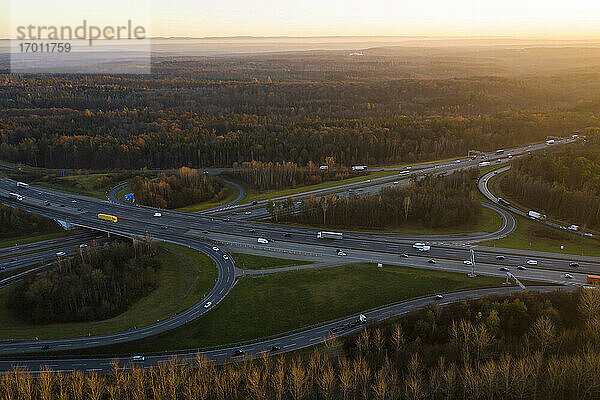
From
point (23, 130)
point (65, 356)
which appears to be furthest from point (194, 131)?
point (65, 356)

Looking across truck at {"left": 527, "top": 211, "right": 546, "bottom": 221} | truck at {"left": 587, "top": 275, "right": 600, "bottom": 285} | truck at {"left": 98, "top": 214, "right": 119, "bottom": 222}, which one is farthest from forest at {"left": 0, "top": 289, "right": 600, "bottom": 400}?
truck at {"left": 98, "top": 214, "right": 119, "bottom": 222}

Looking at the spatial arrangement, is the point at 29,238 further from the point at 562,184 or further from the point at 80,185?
the point at 562,184

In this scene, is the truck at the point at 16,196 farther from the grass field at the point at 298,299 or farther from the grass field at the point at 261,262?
the grass field at the point at 298,299

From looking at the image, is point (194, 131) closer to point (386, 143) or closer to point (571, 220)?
point (386, 143)

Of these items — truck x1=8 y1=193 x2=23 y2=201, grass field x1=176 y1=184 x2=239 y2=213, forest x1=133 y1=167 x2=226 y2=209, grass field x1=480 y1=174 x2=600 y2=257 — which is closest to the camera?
grass field x1=480 y1=174 x2=600 y2=257

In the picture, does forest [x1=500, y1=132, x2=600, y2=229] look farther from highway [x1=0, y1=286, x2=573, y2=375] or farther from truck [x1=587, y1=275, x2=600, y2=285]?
highway [x1=0, y1=286, x2=573, y2=375]
